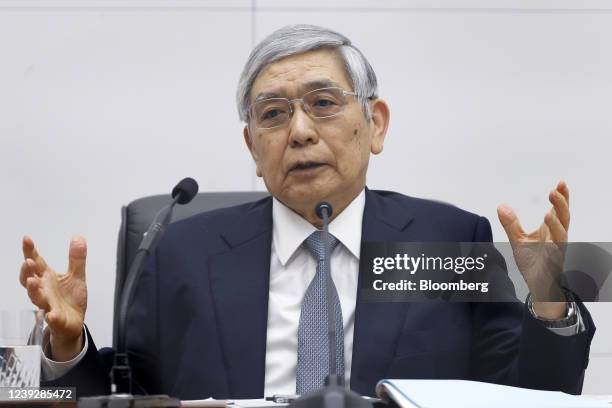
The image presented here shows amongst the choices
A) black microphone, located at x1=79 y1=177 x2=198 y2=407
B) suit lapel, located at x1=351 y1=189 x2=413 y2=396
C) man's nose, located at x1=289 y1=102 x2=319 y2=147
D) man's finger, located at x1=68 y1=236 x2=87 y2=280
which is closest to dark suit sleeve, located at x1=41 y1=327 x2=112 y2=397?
man's finger, located at x1=68 y1=236 x2=87 y2=280

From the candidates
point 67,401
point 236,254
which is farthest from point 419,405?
point 236,254

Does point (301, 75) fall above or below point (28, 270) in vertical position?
above

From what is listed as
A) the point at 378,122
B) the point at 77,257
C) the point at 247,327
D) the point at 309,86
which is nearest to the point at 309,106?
the point at 309,86

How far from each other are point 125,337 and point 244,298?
50 cm

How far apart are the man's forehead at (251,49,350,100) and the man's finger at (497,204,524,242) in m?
0.56

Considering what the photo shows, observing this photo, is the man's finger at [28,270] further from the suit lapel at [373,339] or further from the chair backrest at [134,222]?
the suit lapel at [373,339]

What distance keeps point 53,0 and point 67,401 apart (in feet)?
5.55

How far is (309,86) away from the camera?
76.1 inches

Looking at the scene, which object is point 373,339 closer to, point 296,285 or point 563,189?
point 296,285

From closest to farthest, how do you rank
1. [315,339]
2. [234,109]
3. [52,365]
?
1. [52,365]
2. [315,339]
3. [234,109]

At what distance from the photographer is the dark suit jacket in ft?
5.76

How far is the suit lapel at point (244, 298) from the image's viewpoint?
69.3 inches

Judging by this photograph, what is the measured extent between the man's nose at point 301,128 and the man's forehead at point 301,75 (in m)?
0.04

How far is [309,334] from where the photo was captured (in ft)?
5.76
